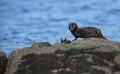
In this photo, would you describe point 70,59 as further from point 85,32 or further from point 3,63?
point 85,32

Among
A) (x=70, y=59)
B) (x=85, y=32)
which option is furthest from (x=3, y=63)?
(x=85, y=32)

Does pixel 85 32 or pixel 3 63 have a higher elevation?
pixel 3 63

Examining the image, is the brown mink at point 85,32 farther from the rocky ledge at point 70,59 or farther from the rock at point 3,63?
the rock at point 3,63

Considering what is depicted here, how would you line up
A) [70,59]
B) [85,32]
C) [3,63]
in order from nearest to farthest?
[70,59] → [3,63] → [85,32]

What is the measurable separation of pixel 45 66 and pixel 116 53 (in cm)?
241

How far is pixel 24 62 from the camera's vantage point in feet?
38.4

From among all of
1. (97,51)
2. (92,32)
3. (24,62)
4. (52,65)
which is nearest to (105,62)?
(97,51)

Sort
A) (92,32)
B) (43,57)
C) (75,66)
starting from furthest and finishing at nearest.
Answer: (92,32), (43,57), (75,66)

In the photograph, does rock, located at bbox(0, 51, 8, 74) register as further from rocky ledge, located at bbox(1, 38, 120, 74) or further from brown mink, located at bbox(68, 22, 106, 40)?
brown mink, located at bbox(68, 22, 106, 40)

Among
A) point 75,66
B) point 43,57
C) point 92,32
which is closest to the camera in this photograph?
point 75,66

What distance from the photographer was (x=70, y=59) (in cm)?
1127

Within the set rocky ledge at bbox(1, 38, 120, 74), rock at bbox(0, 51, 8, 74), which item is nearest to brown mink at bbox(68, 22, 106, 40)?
rocky ledge at bbox(1, 38, 120, 74)

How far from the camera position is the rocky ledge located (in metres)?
10.8

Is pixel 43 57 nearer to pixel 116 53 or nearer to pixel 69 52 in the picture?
pixel 69 52
